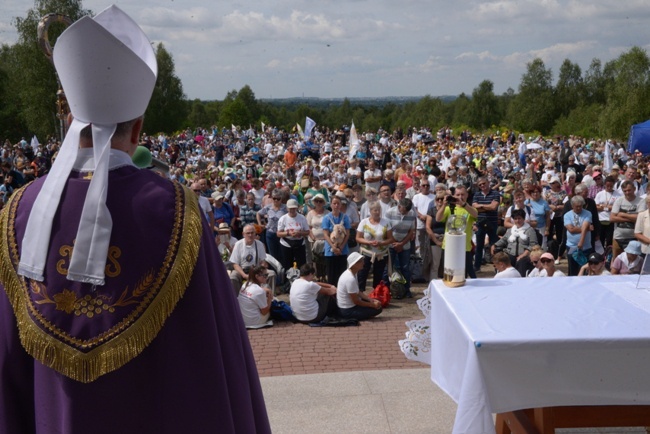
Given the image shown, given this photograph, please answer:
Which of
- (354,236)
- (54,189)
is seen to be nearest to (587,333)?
(54,189)

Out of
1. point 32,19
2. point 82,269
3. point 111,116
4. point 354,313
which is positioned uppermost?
point 32,19

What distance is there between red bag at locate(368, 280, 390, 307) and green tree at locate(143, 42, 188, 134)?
6153 cm

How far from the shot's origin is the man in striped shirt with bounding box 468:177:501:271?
11.2 meters

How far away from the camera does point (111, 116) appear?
6.81ft

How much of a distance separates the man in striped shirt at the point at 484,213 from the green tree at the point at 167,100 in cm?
6032

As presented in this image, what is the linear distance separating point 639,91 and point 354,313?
117ft

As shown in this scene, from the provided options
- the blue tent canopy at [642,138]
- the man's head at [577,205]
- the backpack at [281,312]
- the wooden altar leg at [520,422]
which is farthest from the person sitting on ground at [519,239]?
the blue tent canopy at [642,138]

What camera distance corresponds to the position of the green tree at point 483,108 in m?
75.0

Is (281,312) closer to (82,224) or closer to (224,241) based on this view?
(224,241)

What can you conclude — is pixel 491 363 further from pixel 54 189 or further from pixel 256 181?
pixel 256 181

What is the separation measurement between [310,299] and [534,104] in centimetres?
6487

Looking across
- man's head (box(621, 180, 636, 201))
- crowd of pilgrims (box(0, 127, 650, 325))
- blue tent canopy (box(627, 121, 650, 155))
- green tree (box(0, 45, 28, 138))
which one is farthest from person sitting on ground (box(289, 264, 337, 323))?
green tree (box(0, 45, 28, 138))

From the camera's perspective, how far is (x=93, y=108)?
2.07 m

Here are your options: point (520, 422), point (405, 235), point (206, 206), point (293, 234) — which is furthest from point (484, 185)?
point (520, 422)
